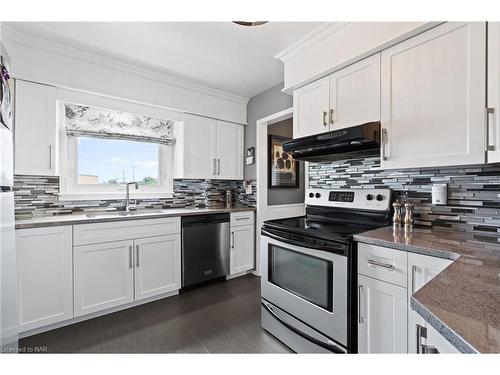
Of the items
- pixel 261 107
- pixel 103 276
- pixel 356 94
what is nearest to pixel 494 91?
pixel 356 94

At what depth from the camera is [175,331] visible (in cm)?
198

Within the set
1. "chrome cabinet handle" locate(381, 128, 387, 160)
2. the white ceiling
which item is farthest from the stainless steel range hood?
the white ceiling

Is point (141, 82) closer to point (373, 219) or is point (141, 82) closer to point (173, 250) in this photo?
point (173, 250)

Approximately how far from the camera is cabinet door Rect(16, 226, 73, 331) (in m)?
1.81

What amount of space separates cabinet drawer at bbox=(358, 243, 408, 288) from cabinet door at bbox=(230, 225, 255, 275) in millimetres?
1825

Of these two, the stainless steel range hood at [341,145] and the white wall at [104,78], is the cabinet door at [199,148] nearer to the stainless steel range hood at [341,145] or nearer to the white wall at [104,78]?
the white wall at [104,78]

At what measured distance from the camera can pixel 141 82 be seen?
2646mm

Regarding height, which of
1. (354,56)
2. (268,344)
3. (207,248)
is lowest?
(268,344)

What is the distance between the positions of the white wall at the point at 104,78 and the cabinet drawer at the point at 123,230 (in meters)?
1.28

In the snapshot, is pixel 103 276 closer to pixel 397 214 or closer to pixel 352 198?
pixel 352 198

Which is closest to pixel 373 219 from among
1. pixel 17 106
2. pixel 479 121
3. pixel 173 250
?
pixel 479 121

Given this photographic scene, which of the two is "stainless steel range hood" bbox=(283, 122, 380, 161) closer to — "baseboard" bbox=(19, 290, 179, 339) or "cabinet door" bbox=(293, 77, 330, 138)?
"cabinet door" bbox=(293, 77, 330, 138)
